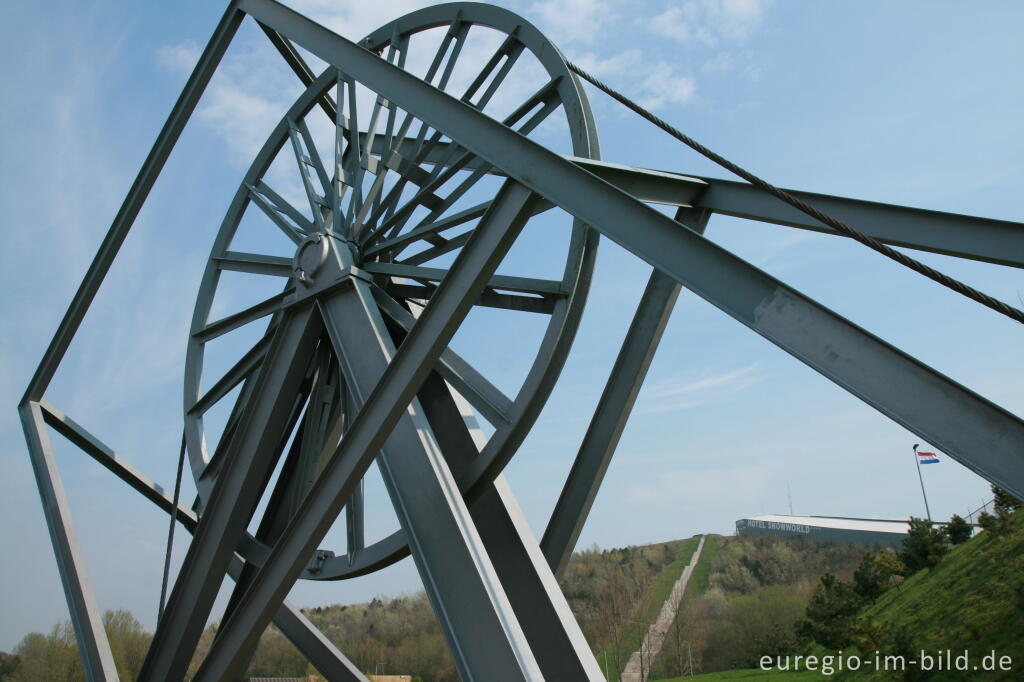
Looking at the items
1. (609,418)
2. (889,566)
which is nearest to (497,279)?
(609,418)

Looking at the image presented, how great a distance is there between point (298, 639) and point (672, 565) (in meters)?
56.3

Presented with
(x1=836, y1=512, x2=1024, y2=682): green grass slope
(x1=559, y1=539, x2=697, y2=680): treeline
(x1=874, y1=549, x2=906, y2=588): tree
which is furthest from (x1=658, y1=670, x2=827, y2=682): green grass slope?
(x1=559, y1=539, x2=697, y2=680): treeline

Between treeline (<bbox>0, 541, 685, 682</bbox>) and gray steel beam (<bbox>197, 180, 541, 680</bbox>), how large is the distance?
2906 cm

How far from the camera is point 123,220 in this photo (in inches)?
A: 308

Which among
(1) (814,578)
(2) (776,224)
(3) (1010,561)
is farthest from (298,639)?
(1) (814,578)

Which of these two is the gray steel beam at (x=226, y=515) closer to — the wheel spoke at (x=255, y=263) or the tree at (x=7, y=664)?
the wheel spoke at (x=255, y=263)

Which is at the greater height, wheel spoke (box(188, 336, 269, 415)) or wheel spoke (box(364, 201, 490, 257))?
wheel spoke (box(364, 201, 490, 257))

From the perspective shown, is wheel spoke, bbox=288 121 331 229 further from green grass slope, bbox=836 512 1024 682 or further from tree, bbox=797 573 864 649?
tree, bbox=797 573 864 649

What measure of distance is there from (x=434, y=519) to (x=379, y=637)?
47.0m

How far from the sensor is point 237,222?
8.81 metres

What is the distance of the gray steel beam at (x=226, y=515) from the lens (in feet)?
18.4

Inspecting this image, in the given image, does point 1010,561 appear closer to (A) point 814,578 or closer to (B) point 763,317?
(B) point 763,317

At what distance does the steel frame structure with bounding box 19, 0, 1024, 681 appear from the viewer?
3.30 metres

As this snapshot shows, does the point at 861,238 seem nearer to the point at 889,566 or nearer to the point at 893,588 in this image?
the point at 889,566
